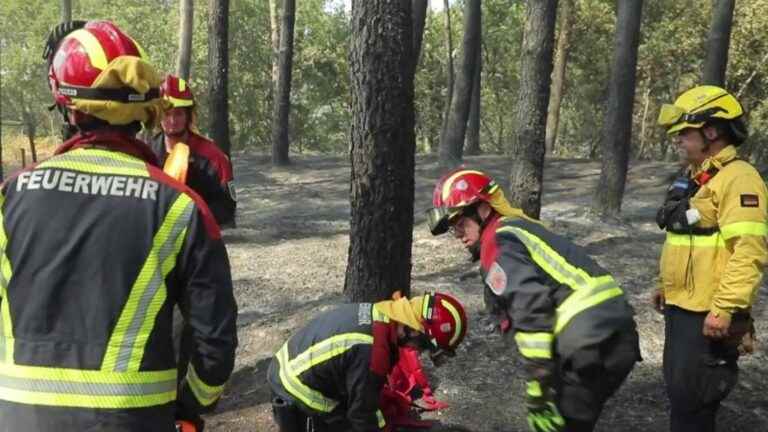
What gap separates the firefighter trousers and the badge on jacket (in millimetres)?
1221

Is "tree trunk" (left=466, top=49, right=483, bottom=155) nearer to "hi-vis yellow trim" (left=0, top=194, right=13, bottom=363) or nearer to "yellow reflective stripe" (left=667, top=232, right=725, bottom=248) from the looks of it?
"yellow reflective stripe" (left=667, top=232, right=725, bottom=248)

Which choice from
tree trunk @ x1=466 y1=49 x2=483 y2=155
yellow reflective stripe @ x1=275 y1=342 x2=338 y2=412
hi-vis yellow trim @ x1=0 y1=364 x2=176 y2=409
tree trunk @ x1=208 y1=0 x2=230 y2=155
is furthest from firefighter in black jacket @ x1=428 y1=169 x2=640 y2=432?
tree trunk @ x1=466 y1=49 x2=483 y2=155

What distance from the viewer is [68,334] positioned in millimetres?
1812

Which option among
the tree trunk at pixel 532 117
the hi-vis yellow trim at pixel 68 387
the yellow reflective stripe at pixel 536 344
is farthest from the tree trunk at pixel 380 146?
the tree trunk at pixel 532 117

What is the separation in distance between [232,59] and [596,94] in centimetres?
1678

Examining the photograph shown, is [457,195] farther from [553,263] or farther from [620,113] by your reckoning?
[620,113]

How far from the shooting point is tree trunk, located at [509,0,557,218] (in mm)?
8133

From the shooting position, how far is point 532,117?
812 centimetres

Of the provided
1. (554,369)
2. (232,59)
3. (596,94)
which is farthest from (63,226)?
(232,59)

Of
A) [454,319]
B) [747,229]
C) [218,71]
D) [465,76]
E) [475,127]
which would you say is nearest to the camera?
[747,229]

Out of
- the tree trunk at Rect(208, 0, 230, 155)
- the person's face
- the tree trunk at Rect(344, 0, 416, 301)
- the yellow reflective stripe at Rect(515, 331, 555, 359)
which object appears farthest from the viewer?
the tree trunk at Rect(208, 0, 230, 155)

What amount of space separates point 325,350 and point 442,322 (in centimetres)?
59

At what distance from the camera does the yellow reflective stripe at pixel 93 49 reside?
1.93m

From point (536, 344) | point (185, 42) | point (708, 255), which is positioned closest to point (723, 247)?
point (708, 255)
